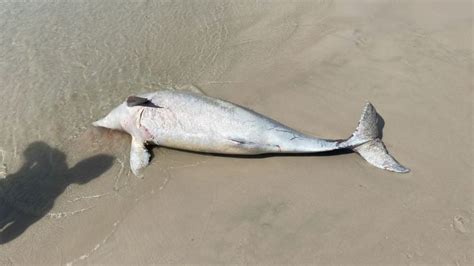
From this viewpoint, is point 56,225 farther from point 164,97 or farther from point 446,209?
point 446,209

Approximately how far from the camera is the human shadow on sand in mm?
5582

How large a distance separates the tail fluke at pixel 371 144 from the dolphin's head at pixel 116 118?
3.04 meters

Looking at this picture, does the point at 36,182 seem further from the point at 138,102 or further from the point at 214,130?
the point at 214,130

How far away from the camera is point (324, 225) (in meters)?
5.26

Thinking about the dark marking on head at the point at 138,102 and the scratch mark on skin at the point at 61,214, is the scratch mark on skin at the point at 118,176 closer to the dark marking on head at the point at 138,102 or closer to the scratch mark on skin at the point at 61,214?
the scratch mark on skin at the point at 61,214

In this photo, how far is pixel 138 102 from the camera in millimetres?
6332

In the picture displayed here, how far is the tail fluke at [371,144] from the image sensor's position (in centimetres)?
571

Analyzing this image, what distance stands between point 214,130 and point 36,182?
244 cm

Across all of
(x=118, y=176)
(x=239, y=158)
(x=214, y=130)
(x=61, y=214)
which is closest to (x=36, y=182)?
(x=61, y=214)

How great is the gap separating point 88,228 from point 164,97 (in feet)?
6.86

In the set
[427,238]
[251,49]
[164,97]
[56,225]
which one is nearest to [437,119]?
[427,238]

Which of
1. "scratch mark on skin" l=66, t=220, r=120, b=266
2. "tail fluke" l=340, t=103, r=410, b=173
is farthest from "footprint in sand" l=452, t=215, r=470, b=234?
"scratch mark on skin" l=66, t=220, r=120, b=266

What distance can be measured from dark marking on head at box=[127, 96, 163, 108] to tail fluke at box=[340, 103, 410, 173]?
271 cm

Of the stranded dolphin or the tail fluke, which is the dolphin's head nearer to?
the stranded dolphin
